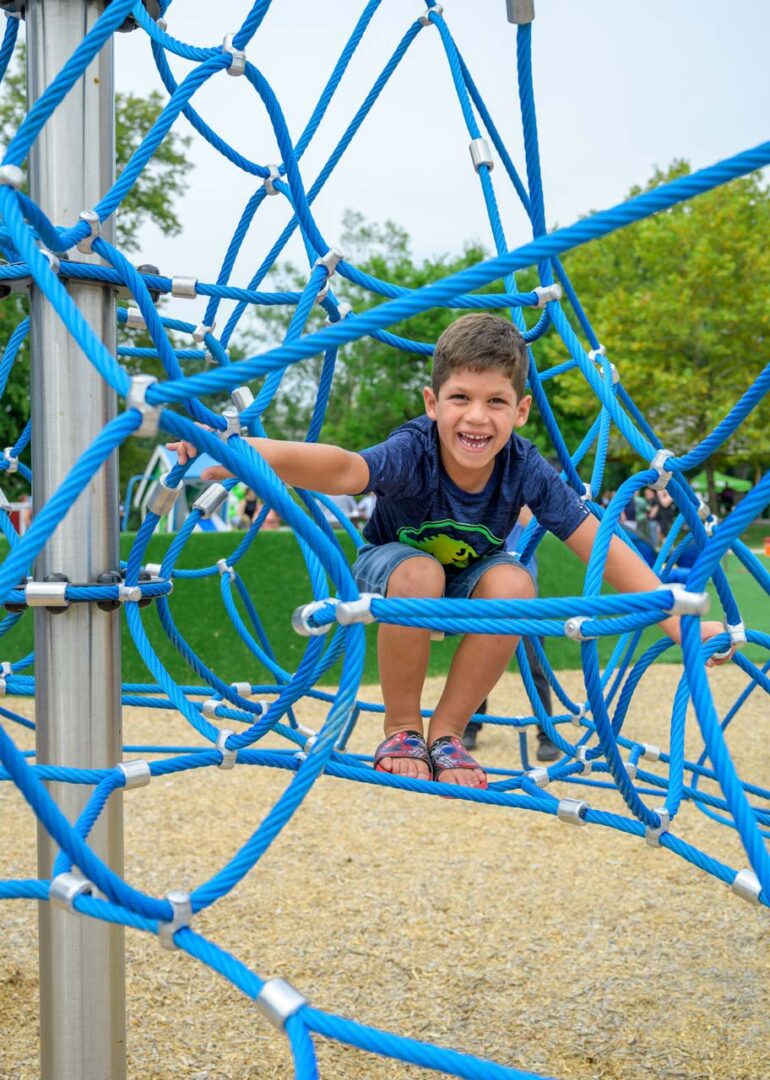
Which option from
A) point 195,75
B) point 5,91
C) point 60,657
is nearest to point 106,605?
point 60,657

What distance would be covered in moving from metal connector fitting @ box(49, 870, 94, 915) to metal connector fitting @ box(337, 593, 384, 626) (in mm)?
327

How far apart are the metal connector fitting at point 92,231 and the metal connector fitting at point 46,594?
1.25 ft

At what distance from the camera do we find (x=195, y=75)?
121 centimetres

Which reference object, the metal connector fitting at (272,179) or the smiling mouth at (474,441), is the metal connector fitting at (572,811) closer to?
the smiling mouth at (474,441)

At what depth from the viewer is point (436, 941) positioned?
2359 millimetres

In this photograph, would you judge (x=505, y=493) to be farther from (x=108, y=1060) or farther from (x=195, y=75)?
Answer: (x=108, y=1060)

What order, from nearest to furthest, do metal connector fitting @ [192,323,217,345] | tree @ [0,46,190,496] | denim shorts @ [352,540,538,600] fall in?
denim shorts @ [352,540,538,600], metal connector fitting @ [192,323,217,345], tree @ [0,46,190,496]

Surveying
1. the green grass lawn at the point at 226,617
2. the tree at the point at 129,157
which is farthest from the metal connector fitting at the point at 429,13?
the tree at the point at 129,157

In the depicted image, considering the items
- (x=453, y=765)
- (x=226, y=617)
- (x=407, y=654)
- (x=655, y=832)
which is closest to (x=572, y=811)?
(x=655, y=832)

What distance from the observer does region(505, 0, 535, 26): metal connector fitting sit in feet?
4.87

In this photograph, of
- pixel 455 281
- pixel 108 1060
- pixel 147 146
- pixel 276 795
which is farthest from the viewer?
pixel 276 795

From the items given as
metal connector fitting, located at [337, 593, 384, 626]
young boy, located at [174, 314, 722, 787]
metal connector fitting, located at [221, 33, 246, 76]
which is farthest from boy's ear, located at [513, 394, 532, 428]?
metal connector fitting, located at [337, 593, 384, 626]

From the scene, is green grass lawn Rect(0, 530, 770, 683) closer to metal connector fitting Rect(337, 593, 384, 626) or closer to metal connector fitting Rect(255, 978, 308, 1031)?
metal connector fitting Rect(337, 593, 384, 626)

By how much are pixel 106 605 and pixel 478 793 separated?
0.51m
